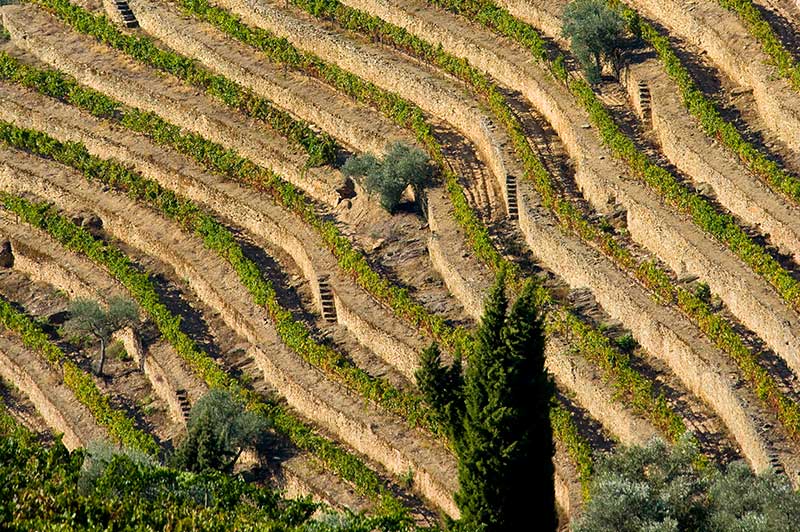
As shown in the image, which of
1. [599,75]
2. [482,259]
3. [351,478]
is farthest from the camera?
[599,75]

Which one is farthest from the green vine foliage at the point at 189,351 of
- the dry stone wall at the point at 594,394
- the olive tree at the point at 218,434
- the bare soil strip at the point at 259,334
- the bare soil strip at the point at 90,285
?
the dry stone wall at the point at 594,394

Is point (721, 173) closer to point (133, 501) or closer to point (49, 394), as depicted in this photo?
point (49, 394)

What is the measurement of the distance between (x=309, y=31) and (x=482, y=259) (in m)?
16.4

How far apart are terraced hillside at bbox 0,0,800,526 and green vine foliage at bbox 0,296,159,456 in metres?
0.10

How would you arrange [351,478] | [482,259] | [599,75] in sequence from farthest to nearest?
[599,75] < [482,259] < [351,478]

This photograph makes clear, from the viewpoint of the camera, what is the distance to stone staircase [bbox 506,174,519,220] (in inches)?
2512

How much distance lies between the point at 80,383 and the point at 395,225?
35.2 feet

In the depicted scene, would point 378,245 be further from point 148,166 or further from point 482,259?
point 148,166

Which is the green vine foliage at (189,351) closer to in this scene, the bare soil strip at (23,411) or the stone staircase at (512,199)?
the bare soil strip at (23,411)

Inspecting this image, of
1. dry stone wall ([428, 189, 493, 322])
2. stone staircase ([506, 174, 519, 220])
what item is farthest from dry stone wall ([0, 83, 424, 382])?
stone staircase ([506, 174, 519, 220])

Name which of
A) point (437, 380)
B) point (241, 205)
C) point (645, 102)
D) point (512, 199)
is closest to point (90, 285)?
point (241, 205)

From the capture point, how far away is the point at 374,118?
7019 cm

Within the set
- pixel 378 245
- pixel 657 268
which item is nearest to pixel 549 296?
pixel 657 268

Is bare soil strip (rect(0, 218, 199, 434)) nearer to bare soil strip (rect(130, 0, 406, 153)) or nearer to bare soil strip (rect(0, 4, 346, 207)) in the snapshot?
bare soil strip (rect(0, 4, 346, 207))
